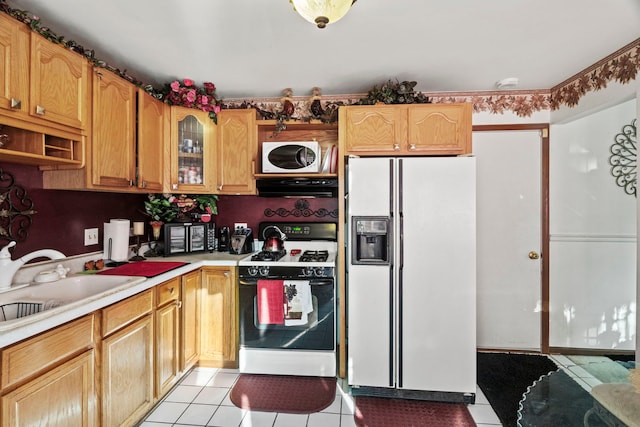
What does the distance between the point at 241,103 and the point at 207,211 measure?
1107 mm

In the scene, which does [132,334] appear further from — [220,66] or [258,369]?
[220,66]

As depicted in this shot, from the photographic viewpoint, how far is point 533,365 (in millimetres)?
2525

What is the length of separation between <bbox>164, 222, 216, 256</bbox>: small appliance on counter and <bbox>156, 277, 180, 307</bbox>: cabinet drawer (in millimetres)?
547

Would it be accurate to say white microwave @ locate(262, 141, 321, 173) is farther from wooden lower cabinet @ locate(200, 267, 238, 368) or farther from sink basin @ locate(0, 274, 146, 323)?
sink basin @ locate(0, 274, 146, 323)

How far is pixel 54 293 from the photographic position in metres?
1.75

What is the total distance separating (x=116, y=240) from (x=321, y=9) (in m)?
2.08

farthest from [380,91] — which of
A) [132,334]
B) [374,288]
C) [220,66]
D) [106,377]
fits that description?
[106,377]

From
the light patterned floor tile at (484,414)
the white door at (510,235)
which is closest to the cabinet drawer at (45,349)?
the light patterned floor tile at (484,414)

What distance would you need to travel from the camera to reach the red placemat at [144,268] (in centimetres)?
195

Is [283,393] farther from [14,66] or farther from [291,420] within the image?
[14,66]

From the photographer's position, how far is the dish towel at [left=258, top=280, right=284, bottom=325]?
7.53 feet

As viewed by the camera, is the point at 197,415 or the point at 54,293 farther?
the point at 197,415

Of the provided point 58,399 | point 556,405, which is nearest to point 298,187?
point 58,399

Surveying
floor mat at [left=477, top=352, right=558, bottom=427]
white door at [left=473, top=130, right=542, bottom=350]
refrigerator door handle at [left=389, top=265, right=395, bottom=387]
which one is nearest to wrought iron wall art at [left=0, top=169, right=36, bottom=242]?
refrigerator door handle at [left=389, top=265, right=395, bottom=387]
